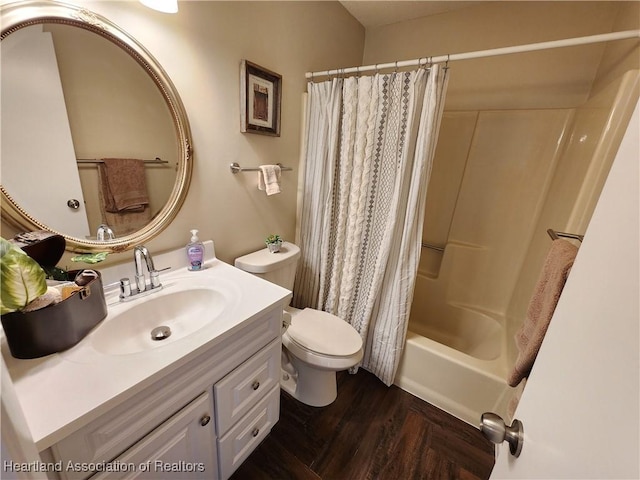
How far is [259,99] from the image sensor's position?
1343 mm

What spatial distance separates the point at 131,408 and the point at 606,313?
0.96m

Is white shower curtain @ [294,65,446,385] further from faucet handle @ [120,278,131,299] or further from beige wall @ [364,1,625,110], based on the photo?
faucet handle @ [120,278,131,299]

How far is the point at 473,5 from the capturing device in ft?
5.52

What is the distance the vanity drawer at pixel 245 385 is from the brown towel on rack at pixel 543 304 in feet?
3.01

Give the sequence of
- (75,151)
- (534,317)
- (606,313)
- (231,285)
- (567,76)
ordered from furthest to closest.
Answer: (567,76) < (231,285) < (534,317) < (75,151) < (606,313)

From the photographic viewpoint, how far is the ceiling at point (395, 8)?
1.66 meters

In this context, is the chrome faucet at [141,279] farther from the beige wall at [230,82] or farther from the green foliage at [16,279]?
the green foliage at [16,279]

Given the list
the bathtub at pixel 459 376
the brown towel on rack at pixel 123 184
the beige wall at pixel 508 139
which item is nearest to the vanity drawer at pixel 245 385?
the brown towel on rack at pixel 123 184

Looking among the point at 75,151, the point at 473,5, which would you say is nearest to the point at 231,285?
the point at 75,151

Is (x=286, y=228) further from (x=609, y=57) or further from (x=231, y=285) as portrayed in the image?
(x=609, y=57)

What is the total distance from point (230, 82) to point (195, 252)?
81cm

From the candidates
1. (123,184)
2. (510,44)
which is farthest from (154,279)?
(510,44)

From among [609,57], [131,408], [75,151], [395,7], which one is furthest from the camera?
[395,7]

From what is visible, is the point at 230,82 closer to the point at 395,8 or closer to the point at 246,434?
the point at 395,8
